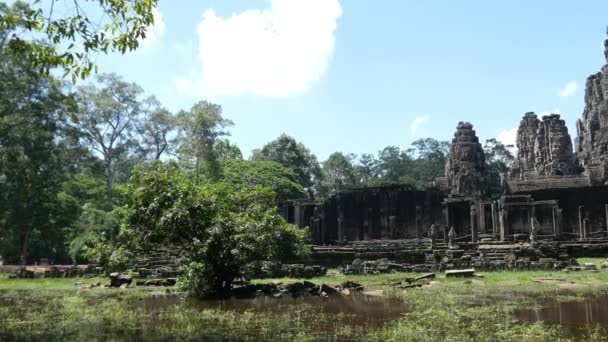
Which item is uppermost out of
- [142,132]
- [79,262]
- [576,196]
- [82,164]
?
[142,132]

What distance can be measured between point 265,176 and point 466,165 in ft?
61.0

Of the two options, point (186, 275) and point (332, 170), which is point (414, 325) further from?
point (332, 170)

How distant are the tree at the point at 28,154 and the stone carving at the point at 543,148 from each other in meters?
37.1

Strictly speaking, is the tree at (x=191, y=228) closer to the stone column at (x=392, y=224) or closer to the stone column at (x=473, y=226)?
the stone column at (x=473, y=226)

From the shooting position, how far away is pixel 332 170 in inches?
3497

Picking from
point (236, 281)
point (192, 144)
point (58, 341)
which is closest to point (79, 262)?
point (192, 144)

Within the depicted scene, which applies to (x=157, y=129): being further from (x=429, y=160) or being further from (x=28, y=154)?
(x=429, y=160)

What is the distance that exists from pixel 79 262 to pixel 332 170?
50886mm

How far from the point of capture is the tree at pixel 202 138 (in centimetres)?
4730

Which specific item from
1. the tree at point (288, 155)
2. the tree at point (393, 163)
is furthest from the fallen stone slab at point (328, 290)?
the tree at point (393, 163)

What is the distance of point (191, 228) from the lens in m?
17.1

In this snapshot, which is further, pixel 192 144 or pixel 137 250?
pixel 192 144

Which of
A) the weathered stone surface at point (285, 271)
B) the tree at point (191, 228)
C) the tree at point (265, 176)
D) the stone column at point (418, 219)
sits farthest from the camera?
the tree at point (265, 176)

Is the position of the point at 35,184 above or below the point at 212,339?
above
